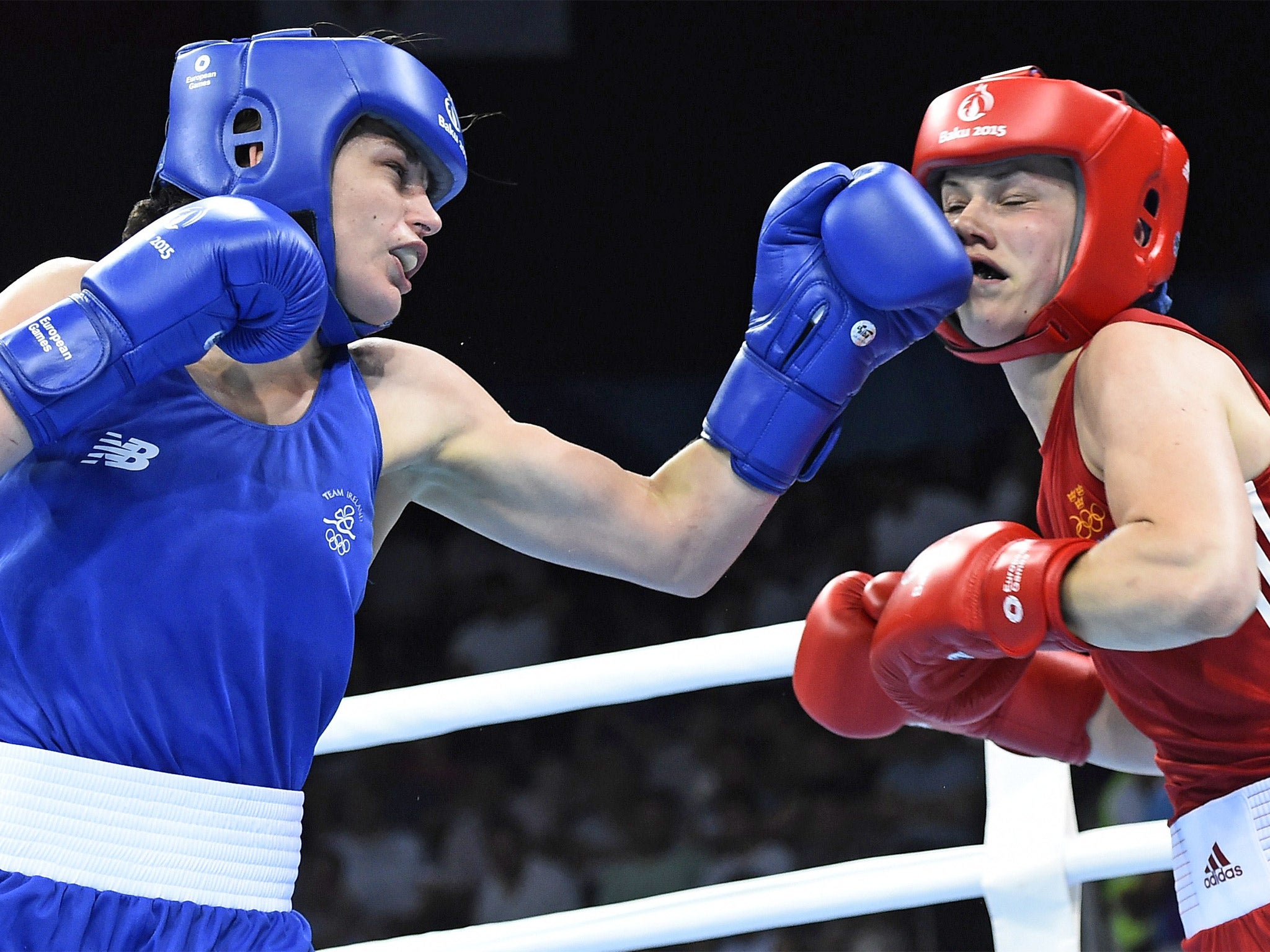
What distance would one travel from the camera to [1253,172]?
5711 millimetres

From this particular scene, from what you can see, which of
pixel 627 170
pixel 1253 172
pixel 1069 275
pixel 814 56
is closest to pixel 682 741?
pixel 627 170

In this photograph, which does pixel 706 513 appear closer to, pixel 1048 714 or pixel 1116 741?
pixel 1048 714

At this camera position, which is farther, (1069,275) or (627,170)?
(627,170)

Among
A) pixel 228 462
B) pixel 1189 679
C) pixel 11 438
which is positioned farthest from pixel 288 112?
pixel 1189 679

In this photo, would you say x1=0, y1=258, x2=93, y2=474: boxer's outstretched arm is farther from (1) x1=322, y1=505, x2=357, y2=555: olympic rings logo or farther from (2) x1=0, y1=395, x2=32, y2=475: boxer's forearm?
(1) x1=322, y1=505, x2=357, y2=555: olympic rings logo

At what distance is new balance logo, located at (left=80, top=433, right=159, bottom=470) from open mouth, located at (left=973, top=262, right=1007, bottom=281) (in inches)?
44.2

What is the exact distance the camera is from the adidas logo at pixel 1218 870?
1598 millimetres

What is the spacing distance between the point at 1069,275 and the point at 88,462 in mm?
1234

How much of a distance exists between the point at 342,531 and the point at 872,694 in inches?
32.4

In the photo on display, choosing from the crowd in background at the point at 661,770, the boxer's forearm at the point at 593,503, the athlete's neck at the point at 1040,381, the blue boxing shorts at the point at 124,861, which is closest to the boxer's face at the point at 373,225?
the boxer's forearm at the point at 593,503

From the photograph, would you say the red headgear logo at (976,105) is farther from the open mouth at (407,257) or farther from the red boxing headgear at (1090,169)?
the open mouth at (407,257)

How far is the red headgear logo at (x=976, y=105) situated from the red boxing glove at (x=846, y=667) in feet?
2.14

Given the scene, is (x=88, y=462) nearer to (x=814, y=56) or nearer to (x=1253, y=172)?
(x=814, y=56)

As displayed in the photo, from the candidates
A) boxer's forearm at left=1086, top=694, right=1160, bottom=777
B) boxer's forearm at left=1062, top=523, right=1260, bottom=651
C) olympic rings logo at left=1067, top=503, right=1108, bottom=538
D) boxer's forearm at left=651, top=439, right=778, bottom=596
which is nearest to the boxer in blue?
boxer's forearm at left=651, top=439, right=778, bottom=596
